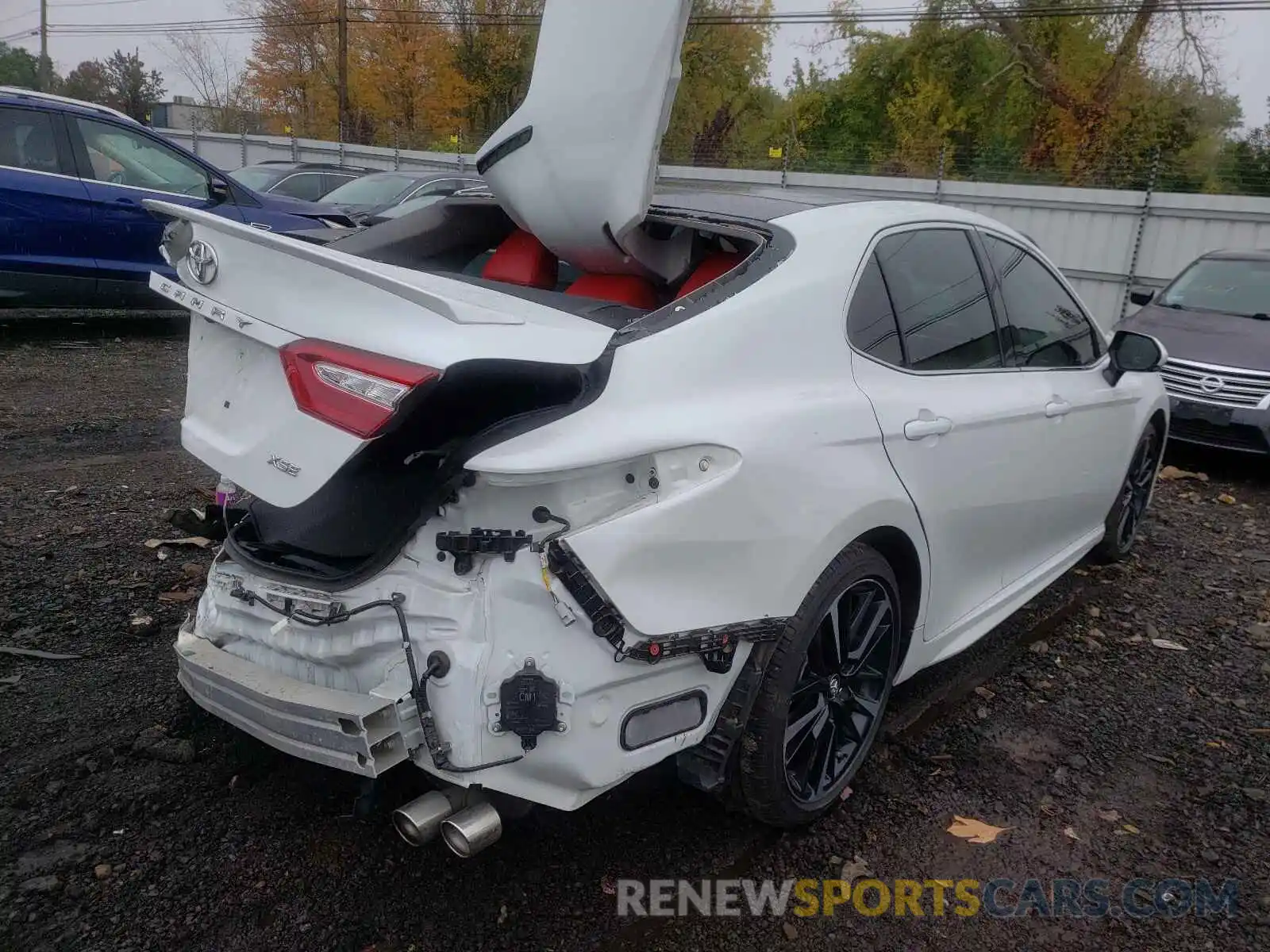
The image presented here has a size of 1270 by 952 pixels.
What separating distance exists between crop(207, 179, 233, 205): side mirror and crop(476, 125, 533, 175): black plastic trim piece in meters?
6.43

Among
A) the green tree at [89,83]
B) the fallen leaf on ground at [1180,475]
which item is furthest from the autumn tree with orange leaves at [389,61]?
the fallen leaf on ground at [1180,475]

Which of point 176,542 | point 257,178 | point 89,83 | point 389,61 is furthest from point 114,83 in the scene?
point 176,542

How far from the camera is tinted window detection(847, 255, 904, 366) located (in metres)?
2.68

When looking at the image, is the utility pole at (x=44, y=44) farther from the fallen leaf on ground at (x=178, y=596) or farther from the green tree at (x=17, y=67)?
the fallen leaf on ground at (x=178, y=596)

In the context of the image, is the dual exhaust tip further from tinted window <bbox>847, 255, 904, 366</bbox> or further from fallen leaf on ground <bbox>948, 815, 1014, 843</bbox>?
tinted window <bbox>847, 255, 904, 366</bbox>

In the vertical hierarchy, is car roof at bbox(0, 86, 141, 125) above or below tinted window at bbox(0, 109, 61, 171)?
above

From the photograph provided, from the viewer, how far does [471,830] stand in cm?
204

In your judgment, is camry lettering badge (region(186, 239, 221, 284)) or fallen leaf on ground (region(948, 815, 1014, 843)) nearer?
camry lettering badge (region(186, 239, 221, 284))

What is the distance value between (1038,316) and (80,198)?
719 centimetres

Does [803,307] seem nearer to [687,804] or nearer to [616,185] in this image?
[616,185]

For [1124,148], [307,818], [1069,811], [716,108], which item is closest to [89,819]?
[307,818]

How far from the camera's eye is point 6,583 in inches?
148

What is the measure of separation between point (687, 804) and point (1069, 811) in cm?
116

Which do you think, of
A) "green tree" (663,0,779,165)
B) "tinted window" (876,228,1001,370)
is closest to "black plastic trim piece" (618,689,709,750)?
"tinted window" (876,228,1001,370)
